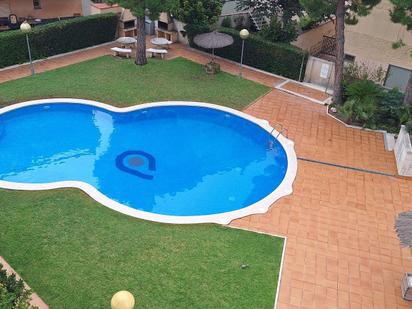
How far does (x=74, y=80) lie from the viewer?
23234 mm

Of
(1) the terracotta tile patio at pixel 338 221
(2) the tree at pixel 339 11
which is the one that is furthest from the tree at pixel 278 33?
(1) the terracotta tile patio at pixel 338 221

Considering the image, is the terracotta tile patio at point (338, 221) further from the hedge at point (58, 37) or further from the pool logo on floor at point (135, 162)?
the hedge at point (58, 37)

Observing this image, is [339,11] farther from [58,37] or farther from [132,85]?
[58,37]

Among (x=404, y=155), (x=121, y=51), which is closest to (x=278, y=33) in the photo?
(x=121, y=51)

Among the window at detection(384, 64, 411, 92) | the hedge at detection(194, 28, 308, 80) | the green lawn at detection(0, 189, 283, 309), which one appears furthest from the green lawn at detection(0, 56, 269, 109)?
the green lawn at detection(0, 189, 283, 309)

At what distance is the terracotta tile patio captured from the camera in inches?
458

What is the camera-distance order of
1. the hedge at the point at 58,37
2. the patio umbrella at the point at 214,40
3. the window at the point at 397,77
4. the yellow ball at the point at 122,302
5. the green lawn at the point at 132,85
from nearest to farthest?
the yellow ball at the point at 122,302 < the green lawn at the point at 132,85 < the hedge at the point at 58,37 < the window at the point at 397,77 < the patio umbrella at the point at 214,40

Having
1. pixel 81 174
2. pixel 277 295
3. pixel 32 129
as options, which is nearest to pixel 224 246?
pixel 277 295

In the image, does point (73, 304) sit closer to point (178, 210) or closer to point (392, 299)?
point (178, 210)

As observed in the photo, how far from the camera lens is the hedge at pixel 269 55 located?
958 inches

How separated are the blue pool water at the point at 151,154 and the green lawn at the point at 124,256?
184 centimetres

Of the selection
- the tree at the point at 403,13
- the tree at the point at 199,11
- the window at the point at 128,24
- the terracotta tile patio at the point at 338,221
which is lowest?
the terracotta tile patio at the point at 338,221

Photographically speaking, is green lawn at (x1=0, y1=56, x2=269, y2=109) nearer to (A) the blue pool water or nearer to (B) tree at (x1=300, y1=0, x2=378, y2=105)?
(A) the blue pool water

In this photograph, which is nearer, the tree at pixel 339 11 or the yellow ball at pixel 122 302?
the yellow ball at pixel 122 302
